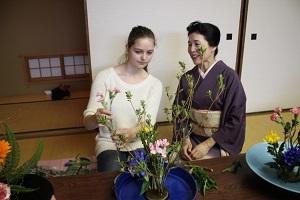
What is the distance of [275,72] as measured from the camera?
10.3 feet

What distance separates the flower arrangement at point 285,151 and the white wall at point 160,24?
1783mm

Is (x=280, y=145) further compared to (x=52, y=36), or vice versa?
(x=52, y=36)

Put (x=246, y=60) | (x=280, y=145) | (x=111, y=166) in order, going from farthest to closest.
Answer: (x=246, y=60)
(x=111, y=166)
(x=280, y=145)

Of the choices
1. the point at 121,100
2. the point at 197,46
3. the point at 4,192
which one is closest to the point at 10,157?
the point at 4,192

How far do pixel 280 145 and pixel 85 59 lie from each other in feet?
10.7

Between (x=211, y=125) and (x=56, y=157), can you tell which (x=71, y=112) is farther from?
(x=211, y=125)

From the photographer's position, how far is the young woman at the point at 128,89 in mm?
1766

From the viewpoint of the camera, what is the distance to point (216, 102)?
1.80 m

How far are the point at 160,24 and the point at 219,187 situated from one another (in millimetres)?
1844

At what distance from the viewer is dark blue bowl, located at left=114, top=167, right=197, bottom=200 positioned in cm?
102

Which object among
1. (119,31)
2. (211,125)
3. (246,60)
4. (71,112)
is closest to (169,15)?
(119,31)

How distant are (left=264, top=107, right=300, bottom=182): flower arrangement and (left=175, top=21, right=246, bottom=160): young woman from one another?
2.25 feet

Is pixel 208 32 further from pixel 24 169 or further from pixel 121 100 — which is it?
pixel 24 169

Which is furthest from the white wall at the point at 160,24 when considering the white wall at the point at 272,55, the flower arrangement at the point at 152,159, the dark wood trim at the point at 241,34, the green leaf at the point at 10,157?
the green leaf at the point at 10,157
